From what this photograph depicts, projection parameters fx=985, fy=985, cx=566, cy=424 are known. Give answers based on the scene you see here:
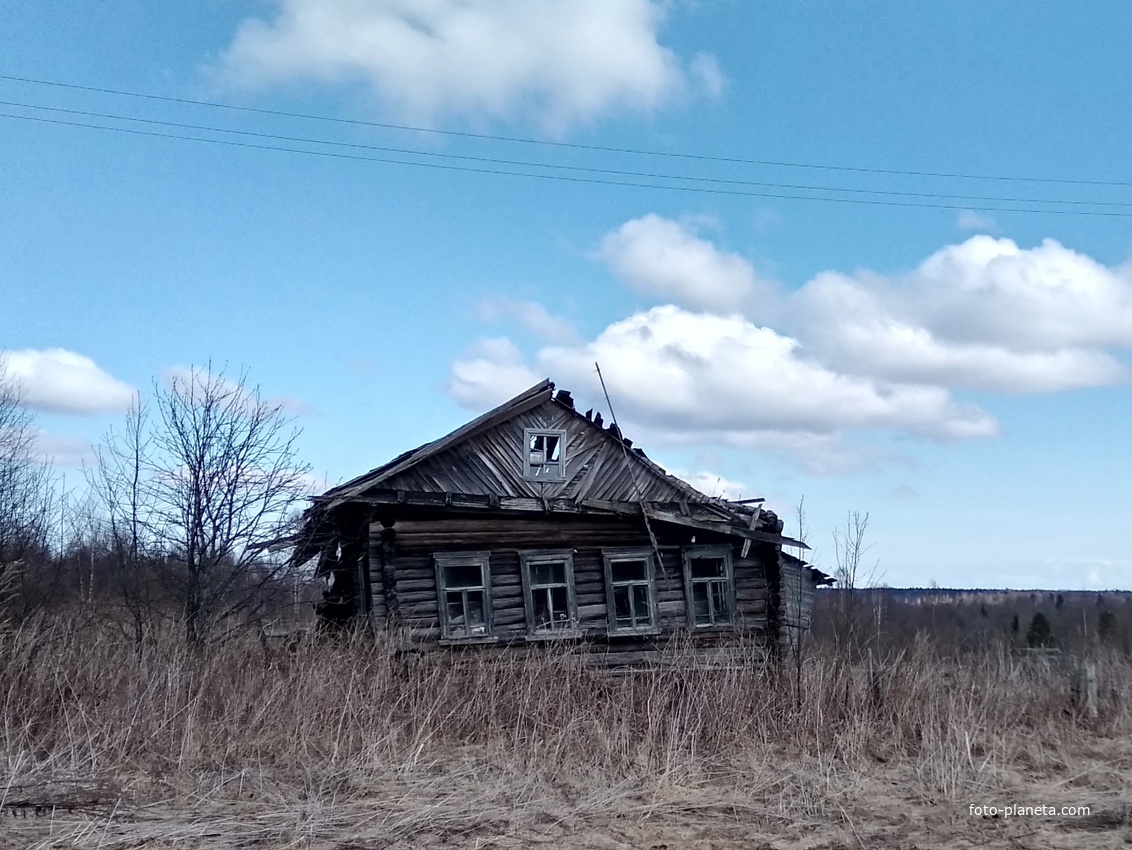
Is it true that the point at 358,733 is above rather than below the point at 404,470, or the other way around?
below

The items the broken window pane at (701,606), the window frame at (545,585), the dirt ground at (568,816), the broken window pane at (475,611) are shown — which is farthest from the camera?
the broken window pane at (701,606)

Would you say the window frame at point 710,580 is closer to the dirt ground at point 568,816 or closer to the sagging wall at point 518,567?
the sagging wall at point 518,567

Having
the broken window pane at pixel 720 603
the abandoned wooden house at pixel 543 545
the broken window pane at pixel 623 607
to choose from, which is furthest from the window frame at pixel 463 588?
the broken window pane at pixel 720 603

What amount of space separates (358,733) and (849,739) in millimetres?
4479

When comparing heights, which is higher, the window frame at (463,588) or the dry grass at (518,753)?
the window frame at (463,588)

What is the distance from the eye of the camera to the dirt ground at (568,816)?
611 centimetres

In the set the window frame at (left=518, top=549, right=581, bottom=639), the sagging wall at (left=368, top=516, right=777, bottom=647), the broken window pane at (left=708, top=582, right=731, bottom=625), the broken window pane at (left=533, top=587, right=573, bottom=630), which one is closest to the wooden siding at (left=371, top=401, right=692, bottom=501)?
the sagging wall at (left=368, top=516, right=777, bottom=647)

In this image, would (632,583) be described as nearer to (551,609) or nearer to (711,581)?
(551,609)

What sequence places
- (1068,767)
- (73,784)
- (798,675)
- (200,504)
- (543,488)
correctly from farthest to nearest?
1. (543,488)
2. (200,504)
3. (798,675)
4. (1068,767)
5. (73,784)

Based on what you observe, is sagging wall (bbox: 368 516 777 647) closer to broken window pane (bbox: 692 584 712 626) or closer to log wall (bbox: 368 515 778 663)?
log wall (bbox: 368 515 778 663)

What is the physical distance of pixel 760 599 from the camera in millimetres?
17922

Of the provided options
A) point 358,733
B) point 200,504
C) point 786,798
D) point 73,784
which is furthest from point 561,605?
point 73,784

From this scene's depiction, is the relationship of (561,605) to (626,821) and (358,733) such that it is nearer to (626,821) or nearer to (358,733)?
(358,733)

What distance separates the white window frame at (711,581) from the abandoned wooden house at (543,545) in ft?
0.08
